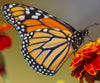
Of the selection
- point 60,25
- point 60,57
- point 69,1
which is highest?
point 69,1

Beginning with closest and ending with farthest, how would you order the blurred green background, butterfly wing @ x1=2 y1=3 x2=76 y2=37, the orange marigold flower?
1. the orange marigold flower
2. butterfly wing @ x1=2 y1=3 x2=76 y2=37
3. the blurred green background

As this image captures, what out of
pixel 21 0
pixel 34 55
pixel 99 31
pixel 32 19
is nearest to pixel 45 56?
pixel 34 55

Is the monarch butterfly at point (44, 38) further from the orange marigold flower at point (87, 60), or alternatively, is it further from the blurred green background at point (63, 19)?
the blurred green background at point (63, 19)

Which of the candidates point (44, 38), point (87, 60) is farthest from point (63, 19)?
point (87, 60)

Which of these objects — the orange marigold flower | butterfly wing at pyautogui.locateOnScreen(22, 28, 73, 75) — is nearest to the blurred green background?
butterfly wing at pyautogui.locateOnScreen(22, 28, 73, 75)

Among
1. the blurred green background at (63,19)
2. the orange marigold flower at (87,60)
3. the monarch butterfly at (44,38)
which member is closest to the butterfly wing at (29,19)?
the monarch butterfly at (44,38)

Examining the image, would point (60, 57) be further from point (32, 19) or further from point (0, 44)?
point (0, 44)

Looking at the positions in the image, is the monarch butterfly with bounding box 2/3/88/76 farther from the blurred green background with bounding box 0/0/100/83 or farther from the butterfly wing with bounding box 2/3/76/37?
the blurred green background with bounding box 0/0/100/83
